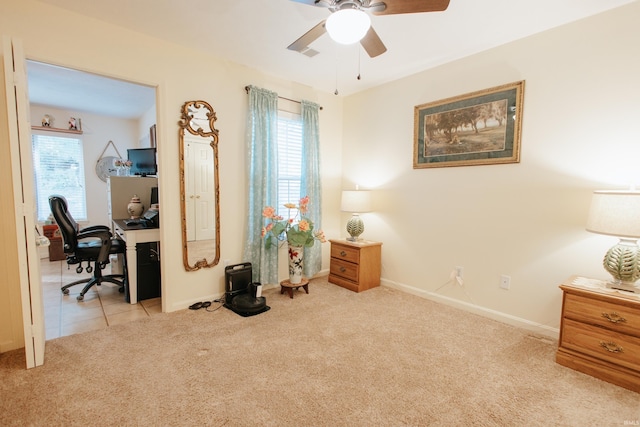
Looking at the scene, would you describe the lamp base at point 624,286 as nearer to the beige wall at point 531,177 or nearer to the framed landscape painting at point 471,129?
the beige wall at point 531,177

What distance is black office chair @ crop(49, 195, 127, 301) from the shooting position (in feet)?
10.2

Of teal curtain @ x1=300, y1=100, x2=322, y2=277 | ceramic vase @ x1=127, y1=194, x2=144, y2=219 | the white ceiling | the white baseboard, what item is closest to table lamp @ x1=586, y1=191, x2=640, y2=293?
the white baseboard

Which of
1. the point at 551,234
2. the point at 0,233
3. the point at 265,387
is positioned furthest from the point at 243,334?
the point at 551,234

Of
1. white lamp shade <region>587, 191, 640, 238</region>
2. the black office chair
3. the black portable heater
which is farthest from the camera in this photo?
the black office chair

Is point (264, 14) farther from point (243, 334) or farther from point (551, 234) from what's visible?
point (551, 234)

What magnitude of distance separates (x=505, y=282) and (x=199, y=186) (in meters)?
3.11

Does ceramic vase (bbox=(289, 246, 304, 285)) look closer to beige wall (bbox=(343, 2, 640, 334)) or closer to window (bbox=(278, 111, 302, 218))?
window (bbox=(278, 111, 302, 218))

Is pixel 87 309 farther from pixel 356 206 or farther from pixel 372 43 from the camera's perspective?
pixel 372 43

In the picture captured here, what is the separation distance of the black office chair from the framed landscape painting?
3621 mm

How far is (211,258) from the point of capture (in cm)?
308

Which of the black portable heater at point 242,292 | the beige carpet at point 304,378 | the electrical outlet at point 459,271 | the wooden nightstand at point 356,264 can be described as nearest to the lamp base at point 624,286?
the beige carpet at point 304,378

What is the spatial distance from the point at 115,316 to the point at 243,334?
137cm

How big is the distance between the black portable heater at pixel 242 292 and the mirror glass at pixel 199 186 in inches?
10.6

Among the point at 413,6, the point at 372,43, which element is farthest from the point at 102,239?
the point at 413,6
